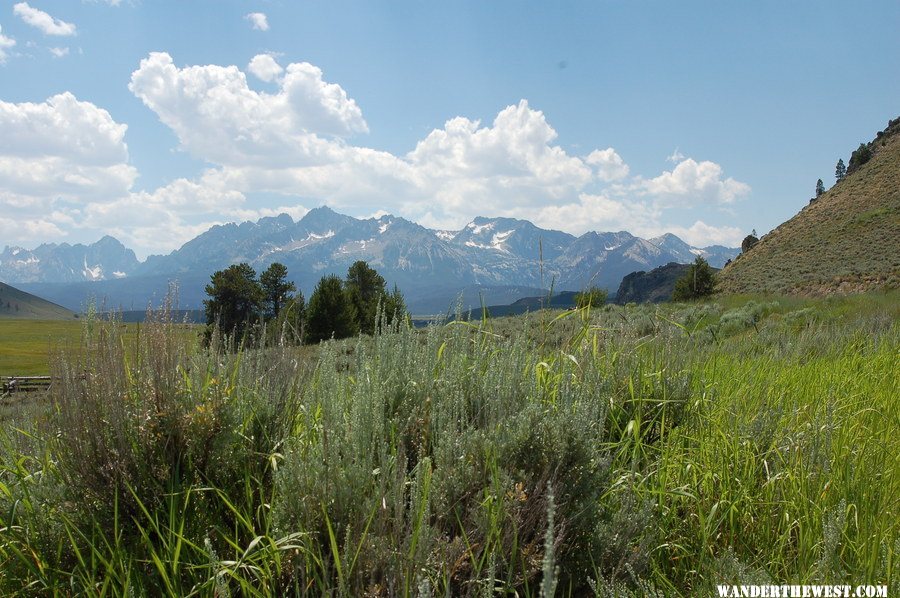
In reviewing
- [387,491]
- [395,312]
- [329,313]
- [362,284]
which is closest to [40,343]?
[362,284]

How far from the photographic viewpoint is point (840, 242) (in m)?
55.9

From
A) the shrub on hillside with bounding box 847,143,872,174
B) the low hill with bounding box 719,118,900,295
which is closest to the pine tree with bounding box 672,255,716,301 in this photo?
the low hill with bounding box 719,118,900,295

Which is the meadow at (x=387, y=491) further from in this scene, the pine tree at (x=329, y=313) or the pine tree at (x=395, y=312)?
the pine tree at (x=329, y=313)

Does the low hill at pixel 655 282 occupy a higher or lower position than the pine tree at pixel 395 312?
higher

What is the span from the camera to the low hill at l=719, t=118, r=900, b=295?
42.8 meters

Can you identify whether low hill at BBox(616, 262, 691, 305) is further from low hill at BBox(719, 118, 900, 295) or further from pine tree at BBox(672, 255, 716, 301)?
pine tree at BBox(672, 255, 716, 301)

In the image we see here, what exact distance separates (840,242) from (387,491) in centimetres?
6662

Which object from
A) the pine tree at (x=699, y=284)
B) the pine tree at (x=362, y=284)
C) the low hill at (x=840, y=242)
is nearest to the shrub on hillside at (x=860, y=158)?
the low hill at (x=840, y=242)

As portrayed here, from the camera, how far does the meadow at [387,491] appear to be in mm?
2064

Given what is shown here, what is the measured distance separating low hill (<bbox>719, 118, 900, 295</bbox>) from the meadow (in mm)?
36416

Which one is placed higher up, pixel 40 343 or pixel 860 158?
pixel 860 158

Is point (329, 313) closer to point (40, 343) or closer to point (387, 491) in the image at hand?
point (387, 491)

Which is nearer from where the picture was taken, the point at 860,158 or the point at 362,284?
the point at 362,284

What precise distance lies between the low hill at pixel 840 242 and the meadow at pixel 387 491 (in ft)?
119
